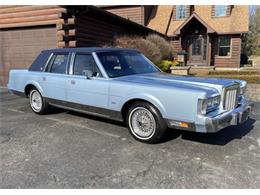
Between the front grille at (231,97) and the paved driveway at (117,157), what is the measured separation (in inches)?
26.3

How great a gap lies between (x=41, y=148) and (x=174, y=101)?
2.31m

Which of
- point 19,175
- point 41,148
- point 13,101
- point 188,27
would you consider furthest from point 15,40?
point 188,27

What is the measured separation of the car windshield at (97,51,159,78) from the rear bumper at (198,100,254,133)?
6.47ft

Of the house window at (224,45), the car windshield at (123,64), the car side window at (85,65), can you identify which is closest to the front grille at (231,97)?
the car windshield at (123,64)

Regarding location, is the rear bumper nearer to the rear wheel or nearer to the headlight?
the headlight

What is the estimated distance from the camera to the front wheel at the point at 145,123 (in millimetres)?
4090

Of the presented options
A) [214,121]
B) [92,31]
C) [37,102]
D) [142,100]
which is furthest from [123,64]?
[92,31]

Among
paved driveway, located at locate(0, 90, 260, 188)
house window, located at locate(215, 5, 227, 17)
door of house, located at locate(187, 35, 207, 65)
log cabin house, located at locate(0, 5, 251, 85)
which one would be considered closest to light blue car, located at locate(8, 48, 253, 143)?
paved driveway, located at locate(0, 90, 260, 188)

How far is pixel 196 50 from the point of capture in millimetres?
19109

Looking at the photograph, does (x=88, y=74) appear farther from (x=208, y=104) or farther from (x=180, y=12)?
(x=180, y=12)

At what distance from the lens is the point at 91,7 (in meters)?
9.14

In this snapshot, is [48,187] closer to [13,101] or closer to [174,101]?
[174,101]

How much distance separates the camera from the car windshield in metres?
4.94

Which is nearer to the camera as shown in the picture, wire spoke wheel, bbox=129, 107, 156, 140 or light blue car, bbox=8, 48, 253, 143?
light blue car, bbox=8, 48, 253, 143
